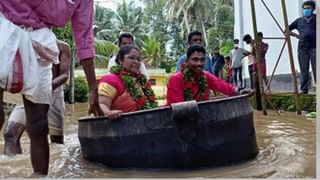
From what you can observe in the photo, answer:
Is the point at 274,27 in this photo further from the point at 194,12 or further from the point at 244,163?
the point at 194,12

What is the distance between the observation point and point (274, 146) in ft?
7.26

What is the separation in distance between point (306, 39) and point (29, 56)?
1.57 meters

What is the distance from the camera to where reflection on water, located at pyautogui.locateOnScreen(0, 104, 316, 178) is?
1.64 meters

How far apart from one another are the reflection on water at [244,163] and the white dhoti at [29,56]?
1.12ft

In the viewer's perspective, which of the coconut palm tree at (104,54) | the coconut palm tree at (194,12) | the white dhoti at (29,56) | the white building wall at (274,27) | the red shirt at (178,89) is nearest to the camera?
the white dhoti at (29,56)

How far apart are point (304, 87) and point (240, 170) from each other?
1141 mm

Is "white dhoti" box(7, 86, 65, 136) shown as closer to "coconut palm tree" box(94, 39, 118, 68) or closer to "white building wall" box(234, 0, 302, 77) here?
"coconut palm tree" box(94, 39, 118, 68)

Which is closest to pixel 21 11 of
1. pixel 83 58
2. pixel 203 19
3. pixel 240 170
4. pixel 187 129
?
pixel 83 58

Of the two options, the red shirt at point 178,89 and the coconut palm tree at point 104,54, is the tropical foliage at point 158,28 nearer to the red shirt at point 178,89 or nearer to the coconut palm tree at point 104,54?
the coconut palm tree at point 104,54

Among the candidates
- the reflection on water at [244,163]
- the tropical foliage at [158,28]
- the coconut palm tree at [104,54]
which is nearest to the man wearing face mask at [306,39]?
the reflection on water at [244,163]

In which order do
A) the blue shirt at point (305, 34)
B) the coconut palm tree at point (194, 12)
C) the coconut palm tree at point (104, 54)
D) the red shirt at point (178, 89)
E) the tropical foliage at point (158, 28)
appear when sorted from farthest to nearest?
the coconut palm tree at point (194, 12), the tropical foliage at point (158, 28), the coconut palm tree at point (104, 54), the blue shirt at point (305, 34), the red shirt at point (178, 89)

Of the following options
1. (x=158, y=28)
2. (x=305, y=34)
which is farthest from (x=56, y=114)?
(x=158, y=28)

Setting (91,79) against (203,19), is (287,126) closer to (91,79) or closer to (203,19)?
(91,79)

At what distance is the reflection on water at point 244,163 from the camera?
1644mm
